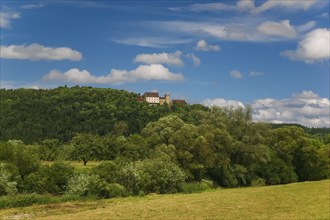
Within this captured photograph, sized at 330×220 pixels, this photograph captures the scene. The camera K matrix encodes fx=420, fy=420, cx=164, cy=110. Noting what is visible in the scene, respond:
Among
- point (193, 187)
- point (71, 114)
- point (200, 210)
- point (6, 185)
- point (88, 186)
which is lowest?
point (193, 187)

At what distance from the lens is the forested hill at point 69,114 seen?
15388cm

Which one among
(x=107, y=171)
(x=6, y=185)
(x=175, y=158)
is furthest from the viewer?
(x=175, y=158)

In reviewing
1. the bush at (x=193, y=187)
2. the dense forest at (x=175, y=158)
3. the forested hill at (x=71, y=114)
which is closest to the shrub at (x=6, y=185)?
the dense forest at (x=175, y=158)

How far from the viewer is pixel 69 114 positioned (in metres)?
172

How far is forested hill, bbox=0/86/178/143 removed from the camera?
154m

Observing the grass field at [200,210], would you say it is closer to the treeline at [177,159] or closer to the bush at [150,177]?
the treeline at [177,159]

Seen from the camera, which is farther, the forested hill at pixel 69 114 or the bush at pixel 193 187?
the forested hill at pixel 69 114

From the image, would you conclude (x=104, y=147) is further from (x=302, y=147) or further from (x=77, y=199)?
(x=77, y=199)

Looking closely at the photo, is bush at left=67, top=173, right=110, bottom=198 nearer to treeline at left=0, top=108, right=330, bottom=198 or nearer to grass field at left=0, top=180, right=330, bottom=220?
treeline at left=0, top=108, right=330, bottom=198

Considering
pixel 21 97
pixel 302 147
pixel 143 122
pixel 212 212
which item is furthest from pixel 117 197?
pixel 21 97

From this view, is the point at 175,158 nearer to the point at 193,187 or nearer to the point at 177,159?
the point at 177,159

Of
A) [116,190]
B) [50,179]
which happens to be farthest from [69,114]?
[116,190]

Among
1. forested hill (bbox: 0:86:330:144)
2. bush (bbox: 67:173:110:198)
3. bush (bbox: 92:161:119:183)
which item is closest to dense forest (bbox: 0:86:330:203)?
bush (bbox: 67:173:110:198)

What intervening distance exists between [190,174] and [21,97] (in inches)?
5511
